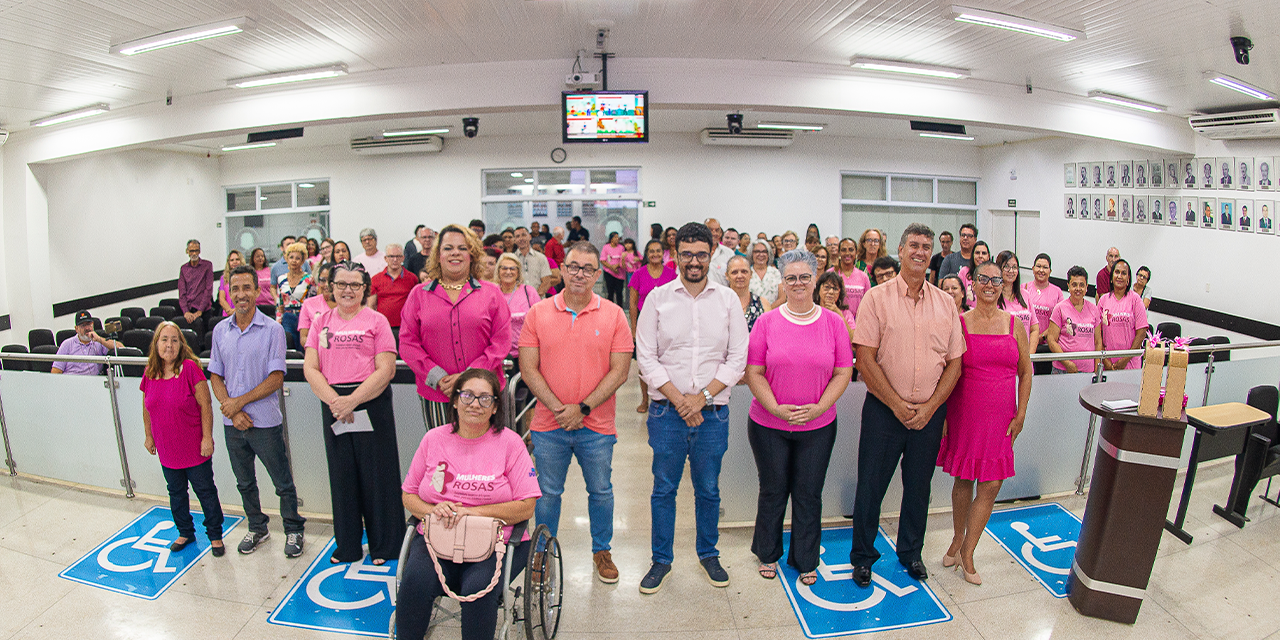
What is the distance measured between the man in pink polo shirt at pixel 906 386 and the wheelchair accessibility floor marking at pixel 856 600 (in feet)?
0.30

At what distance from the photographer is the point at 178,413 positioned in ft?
11.2

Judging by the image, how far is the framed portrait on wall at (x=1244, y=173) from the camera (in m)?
8.70

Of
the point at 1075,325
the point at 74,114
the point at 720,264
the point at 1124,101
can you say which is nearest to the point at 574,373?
the point at 720,264

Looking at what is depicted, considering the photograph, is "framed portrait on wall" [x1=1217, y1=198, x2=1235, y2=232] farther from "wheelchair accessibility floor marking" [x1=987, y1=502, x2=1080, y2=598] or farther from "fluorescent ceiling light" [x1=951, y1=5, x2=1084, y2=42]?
"wheelchair accessibility floor marking" [x1=987, y1=502, x2=1080, y2=598]

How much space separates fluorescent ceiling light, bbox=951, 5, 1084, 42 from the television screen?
2801mm

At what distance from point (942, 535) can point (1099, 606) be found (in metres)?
0.87

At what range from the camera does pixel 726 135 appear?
11.7 m

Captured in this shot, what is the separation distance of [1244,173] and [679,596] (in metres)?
10.1

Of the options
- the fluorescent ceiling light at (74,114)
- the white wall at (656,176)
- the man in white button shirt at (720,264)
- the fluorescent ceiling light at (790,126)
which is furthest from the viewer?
the white wall at (656,176)

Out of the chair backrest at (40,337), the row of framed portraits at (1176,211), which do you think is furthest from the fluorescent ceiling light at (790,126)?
the chair backrest at (40,337)

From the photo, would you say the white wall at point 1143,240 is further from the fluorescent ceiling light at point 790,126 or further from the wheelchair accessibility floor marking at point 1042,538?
the wheelchair accessibility floor marking at point 1042,538

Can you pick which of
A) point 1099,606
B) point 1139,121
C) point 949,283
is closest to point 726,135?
point 1139,121

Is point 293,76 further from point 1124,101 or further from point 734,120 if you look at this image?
point 1124,101

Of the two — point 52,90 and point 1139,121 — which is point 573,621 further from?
point 1139,121
